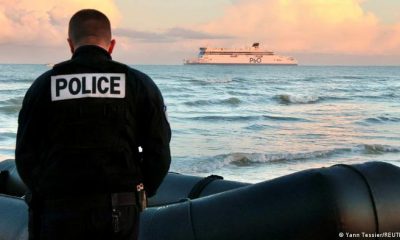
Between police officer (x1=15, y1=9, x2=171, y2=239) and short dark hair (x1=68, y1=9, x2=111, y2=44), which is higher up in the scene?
short dark hair (x1=68, y1=9, x2=111, y2=44)

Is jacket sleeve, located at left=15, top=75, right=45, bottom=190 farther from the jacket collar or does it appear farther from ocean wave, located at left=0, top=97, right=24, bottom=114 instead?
ocean wave, located at left=0, top=97, right=24, bottom=114

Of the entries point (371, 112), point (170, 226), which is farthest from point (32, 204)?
point (371, 112)

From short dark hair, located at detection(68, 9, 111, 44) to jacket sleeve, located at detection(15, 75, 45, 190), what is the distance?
0.76 ft

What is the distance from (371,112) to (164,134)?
1752 cm

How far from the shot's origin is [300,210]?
8.61 feet

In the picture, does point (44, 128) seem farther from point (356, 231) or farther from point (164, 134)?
point (356, 231)

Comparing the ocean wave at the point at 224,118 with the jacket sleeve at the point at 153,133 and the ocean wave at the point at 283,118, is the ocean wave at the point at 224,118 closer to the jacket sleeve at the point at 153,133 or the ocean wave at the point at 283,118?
the ocean wave at the point at 283,118

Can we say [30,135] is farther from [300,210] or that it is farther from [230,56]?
[230,56]

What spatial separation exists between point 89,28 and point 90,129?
377 millimetres

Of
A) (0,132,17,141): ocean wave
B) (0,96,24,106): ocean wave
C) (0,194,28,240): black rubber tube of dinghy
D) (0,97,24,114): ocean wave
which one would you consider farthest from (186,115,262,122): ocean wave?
(0,194,28,240): black rubber tube of dinghy

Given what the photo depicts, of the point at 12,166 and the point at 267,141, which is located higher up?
the point at 12,166

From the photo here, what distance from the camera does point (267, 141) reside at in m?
11.7

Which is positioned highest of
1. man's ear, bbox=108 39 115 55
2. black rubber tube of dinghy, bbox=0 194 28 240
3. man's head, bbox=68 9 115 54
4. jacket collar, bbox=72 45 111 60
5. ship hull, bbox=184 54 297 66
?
man's head, bbox=68 9 115 54

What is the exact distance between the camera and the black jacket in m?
1.94
